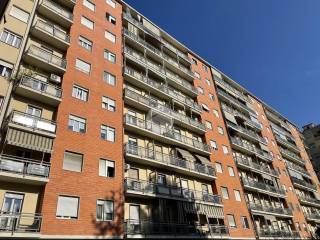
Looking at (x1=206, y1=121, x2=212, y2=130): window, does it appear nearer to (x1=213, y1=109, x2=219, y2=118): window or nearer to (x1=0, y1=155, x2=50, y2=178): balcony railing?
(x1=213, y1=109, x2=219, y2=118): window

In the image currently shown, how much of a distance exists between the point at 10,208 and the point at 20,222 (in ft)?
3.29

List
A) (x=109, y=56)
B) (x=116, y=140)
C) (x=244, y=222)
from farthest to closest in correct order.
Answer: (x=244, y=222) < (x=109, y=56) < (x=116, y=140)

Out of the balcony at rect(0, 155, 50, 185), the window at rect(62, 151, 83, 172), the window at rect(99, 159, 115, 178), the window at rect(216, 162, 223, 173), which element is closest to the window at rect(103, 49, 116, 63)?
the window at rect(99, 159, 115, 178)

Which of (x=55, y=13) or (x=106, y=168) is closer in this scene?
(x=106, y=168)

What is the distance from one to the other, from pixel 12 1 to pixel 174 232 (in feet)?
71.9

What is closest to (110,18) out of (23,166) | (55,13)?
(55,13)

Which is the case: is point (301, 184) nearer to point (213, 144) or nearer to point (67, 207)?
point (213, 144)

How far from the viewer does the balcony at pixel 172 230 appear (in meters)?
20.1

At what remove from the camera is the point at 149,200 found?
23047mm

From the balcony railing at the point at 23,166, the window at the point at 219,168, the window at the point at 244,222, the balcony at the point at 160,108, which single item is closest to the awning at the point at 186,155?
the balcony at the point at 160,108

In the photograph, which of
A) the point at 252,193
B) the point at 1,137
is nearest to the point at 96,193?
the point at 1,137

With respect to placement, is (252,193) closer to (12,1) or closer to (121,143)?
(121,143)

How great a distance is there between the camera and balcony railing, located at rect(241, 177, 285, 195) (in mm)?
33963

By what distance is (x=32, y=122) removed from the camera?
18438 millimetres
